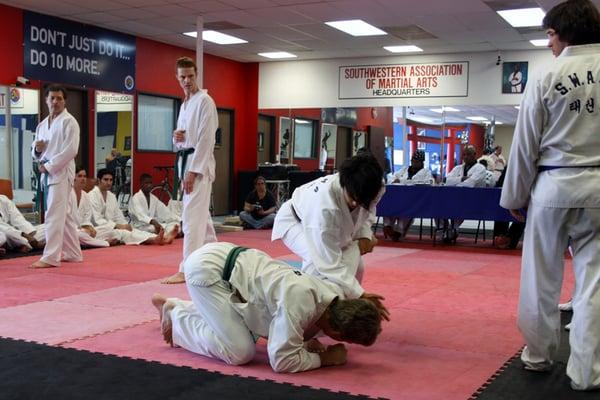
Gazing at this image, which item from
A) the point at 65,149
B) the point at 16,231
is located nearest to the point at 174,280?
the point at 65,149

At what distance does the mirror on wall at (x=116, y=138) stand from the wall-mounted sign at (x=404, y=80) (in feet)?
14.0

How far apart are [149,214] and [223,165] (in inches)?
171

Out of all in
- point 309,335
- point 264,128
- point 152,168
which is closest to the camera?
point 309,335

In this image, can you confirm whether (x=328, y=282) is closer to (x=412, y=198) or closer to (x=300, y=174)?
(x=412, y=198)

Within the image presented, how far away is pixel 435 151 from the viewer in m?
13.0

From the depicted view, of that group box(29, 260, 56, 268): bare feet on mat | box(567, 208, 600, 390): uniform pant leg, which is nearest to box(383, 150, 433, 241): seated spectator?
box(29, 260, 56, 268): bare feet on mat

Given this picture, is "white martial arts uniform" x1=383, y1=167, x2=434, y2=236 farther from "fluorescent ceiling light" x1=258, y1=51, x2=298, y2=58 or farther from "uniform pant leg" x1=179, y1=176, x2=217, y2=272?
"uniform pant leg" x1=179, y1=176, x2=217, y2=272

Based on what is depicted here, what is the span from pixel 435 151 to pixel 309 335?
33.3ft

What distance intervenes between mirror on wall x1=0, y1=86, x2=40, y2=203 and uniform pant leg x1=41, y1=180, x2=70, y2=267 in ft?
10.4

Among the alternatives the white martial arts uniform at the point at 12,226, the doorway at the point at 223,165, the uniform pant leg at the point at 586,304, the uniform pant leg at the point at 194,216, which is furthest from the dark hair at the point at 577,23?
the doorway at the point at 223,165

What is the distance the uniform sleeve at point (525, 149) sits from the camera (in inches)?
120

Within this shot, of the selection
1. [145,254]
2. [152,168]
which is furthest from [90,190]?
[152,168]

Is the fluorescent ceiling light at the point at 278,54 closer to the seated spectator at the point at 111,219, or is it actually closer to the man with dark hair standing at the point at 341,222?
the seated spectator at the point at 111,219

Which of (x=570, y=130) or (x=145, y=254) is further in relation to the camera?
(x=145, y=254)
